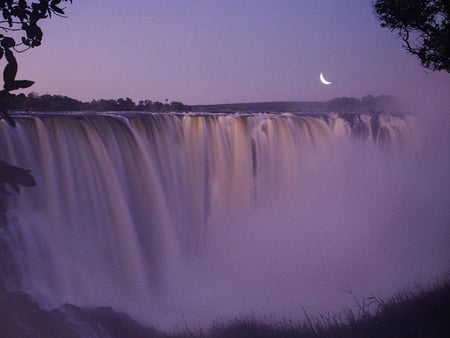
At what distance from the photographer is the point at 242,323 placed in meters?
6.49

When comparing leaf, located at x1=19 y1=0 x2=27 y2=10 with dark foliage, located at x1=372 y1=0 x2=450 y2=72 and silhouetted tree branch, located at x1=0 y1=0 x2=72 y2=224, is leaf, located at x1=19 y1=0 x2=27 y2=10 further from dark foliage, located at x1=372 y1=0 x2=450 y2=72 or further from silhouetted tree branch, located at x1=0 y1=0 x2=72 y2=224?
dark foliage, located at x1=372 y1=0 x2=450 y2=72

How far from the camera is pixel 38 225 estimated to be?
8148 millimetres

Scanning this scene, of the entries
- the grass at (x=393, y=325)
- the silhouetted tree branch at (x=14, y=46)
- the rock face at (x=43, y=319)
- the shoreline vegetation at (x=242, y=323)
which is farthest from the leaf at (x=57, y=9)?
the grass at (x=393, y=325)

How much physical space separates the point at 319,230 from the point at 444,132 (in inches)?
459

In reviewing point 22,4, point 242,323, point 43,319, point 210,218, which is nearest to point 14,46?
point 22,4

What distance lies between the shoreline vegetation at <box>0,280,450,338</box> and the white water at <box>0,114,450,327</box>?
3.31 ft

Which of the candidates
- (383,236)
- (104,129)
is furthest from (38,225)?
(383,236)

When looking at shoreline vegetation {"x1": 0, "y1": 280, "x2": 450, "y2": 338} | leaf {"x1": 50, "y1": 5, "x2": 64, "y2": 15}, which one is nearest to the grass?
shoreline vegetation {"x1": 0, "y1": 280, "x2": 450, "y2": 338}

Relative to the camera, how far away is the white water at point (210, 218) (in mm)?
8734

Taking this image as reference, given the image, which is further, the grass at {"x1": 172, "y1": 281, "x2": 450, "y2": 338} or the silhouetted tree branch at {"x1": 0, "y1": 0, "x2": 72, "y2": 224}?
the grass at {"x1": 172, "y1": 281, "x2": 450, "y2": 338}

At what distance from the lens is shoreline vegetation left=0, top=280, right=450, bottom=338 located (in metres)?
4.36

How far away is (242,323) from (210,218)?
6.71 metres

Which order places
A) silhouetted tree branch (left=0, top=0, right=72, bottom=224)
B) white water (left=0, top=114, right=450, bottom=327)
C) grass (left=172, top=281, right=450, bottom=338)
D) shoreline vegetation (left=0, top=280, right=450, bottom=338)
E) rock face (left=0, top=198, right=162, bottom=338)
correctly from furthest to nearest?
white water (left=0, top=114, right=450, bottom=327), grass (left=172, top=281, right=450, bottom=338), shoreline vegetation (left=0, top=280, right=450, bottom=338), rock face (left=0, top=198, right=162, bottom=338), silhouetted tree branch (left=0, top=0, right=72, bottom=224)

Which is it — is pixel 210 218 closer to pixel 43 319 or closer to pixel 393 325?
pixel 43 319
